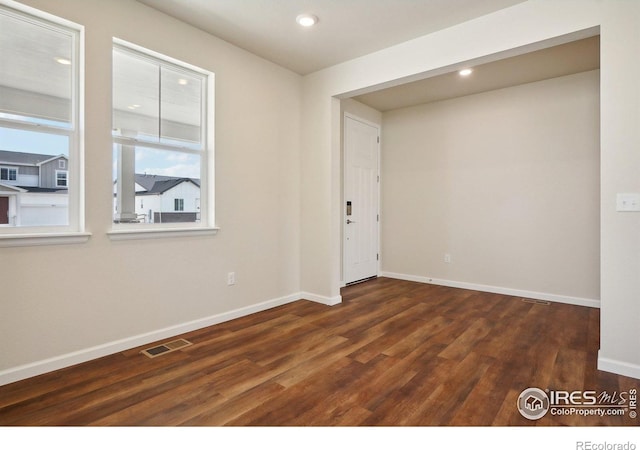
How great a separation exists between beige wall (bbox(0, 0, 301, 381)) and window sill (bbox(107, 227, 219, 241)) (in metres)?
0.05

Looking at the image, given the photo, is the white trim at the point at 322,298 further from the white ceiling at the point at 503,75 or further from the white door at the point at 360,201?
the white ceiling at the point at 503,75

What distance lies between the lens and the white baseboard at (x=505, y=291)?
4.12m

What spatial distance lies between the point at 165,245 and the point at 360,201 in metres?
Result: 3.09

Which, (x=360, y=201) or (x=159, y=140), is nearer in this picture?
(x=159, y=140)

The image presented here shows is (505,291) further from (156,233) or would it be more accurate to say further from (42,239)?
(42,239)

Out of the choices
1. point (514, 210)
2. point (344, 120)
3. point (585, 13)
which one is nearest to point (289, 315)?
point (344, 120)

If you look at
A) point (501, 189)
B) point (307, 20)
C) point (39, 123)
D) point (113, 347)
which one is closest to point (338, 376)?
point (113, 347)

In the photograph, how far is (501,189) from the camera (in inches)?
184

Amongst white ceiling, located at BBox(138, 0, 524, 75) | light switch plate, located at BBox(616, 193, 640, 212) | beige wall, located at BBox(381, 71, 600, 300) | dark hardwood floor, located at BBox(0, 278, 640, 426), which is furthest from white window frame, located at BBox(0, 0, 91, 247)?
beige wall, located at BBox(381, 71, 600, 300)

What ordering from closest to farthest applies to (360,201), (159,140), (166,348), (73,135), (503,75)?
(73,135) → (166,348) → (159,140) → (503,75) → (360,201)

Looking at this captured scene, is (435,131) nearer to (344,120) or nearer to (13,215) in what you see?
(344,120)

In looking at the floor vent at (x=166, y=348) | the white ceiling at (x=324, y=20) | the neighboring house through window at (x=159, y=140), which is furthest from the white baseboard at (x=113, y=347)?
the white ceiling at (x=324, y=20)

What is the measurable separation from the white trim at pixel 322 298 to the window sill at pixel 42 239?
8.11 ft

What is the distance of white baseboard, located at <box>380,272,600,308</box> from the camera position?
412 cm
